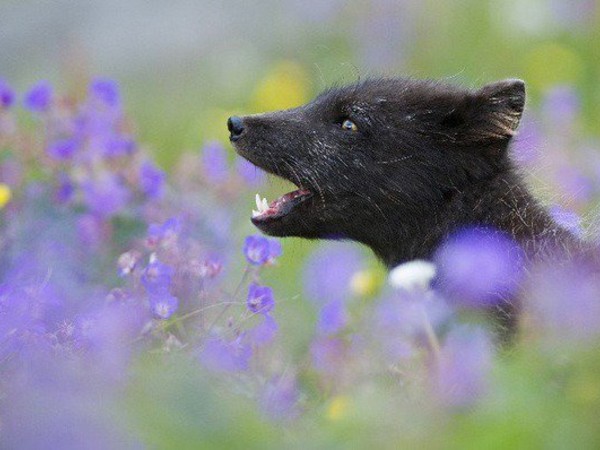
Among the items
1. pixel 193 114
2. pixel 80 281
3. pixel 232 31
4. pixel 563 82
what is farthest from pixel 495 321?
pixel 232 31

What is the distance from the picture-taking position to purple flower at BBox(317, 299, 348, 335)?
14.0 feet

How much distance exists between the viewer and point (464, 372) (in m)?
2.71

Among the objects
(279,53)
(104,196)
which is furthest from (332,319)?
(279,53)

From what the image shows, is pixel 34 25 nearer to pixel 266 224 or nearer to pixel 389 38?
pixel 389 38

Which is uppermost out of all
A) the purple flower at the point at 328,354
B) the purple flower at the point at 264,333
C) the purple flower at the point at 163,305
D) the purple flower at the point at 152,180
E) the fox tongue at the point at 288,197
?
the purple flower at the point at 152,180

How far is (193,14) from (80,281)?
23.7 feet

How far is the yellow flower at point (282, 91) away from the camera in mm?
9289

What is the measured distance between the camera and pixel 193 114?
969 centimetres

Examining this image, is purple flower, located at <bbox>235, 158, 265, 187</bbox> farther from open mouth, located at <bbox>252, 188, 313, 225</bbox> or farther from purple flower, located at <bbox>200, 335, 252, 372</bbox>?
purple flower, located at <bbox>200, 335, 252, 372</bbox>

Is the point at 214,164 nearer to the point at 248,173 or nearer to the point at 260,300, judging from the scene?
the point at 248,173

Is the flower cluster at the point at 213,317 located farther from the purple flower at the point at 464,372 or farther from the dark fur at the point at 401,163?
the dark fur at the point at 401,163

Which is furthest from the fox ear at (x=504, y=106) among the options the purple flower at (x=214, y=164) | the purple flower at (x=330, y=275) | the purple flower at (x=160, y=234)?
the purple flower at (x=214, y=164)

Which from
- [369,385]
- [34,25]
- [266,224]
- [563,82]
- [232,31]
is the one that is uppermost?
[34,25]

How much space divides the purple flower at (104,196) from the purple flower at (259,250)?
4.25ft
